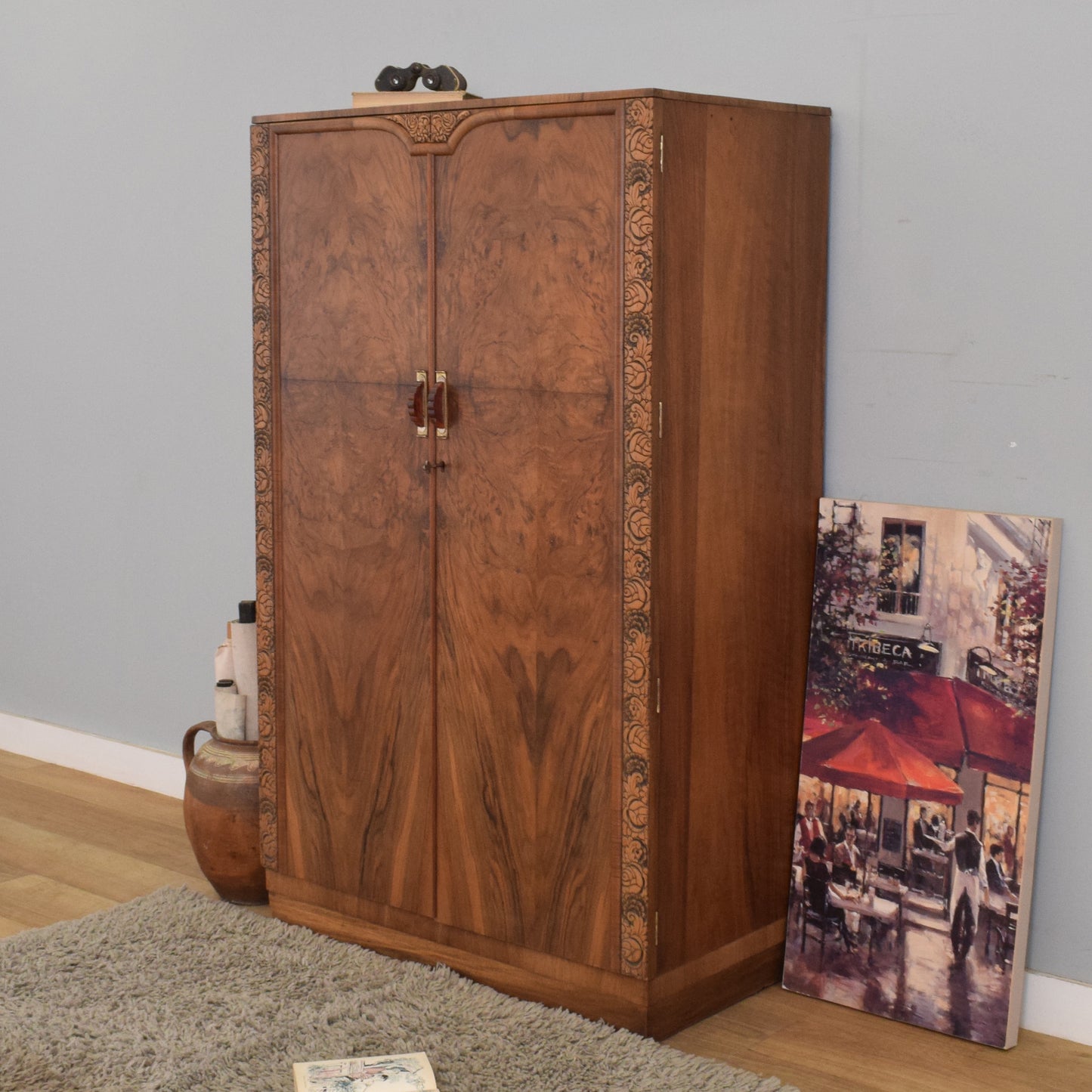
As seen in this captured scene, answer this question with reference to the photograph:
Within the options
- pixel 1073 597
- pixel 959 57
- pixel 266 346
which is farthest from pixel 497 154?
pixel 1073 597

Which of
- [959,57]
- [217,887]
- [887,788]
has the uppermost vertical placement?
[959,57]

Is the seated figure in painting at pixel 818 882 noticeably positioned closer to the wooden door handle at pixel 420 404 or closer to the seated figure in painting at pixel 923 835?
the seated figure in painting at pixel 923 835

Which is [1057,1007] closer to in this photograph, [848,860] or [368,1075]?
[848,860]

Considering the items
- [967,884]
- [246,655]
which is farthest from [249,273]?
[967,884]

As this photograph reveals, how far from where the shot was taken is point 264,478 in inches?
107

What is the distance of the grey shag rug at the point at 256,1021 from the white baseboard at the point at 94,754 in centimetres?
93

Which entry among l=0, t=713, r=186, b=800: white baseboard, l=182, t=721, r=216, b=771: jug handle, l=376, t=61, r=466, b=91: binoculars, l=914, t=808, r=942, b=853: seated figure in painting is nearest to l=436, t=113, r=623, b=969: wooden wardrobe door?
l=376, t=61, r=466, b=91: binoculars

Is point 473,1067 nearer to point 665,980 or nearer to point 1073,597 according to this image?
point 665,980

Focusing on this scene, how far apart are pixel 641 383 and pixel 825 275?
53 centimetres

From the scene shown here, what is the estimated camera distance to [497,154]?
2.32 m

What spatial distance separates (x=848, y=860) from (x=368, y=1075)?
3.08ft

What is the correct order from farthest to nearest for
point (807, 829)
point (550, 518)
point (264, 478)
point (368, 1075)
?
point (264, 478) < point (807, 829) < point (550, 518) < point (368, 1075)

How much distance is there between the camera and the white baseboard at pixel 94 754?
146 inches

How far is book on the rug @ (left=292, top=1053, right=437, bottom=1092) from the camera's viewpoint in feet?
6.84
